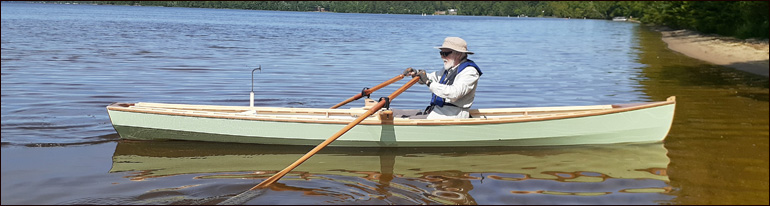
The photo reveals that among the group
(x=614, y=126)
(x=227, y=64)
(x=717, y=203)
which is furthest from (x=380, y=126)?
(x=227, y=64)

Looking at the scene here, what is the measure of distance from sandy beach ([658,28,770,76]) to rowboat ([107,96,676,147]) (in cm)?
1282

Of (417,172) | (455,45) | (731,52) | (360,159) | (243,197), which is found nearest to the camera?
(243,197)

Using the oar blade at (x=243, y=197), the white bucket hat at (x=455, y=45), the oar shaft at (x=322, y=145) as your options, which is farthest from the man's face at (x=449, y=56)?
the oar blade at (x=243, y=197)

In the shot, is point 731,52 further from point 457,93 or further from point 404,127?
point 404,127

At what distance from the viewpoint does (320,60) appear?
25.8 metres

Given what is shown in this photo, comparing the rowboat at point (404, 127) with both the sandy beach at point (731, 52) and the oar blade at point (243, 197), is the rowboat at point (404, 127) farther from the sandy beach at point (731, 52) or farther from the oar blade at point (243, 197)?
the sandy beach at point (731, 52)

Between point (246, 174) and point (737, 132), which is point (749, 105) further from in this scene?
point (246, 174)

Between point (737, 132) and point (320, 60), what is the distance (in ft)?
55.3

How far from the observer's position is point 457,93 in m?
9.17

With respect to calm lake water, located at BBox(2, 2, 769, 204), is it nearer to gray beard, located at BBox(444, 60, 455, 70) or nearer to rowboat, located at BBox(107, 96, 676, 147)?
rowboat, located at BBox(107, 96, 676, 147)

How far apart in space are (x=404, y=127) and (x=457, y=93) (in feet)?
2.66

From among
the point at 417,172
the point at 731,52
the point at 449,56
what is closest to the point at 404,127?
the point at 417,172

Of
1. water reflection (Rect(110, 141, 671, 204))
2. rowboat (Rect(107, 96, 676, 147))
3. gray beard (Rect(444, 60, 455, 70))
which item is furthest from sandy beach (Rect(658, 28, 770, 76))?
gray beard (Rect(444, 60, 455, 70))

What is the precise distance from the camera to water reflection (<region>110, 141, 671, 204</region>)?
24.4ft
